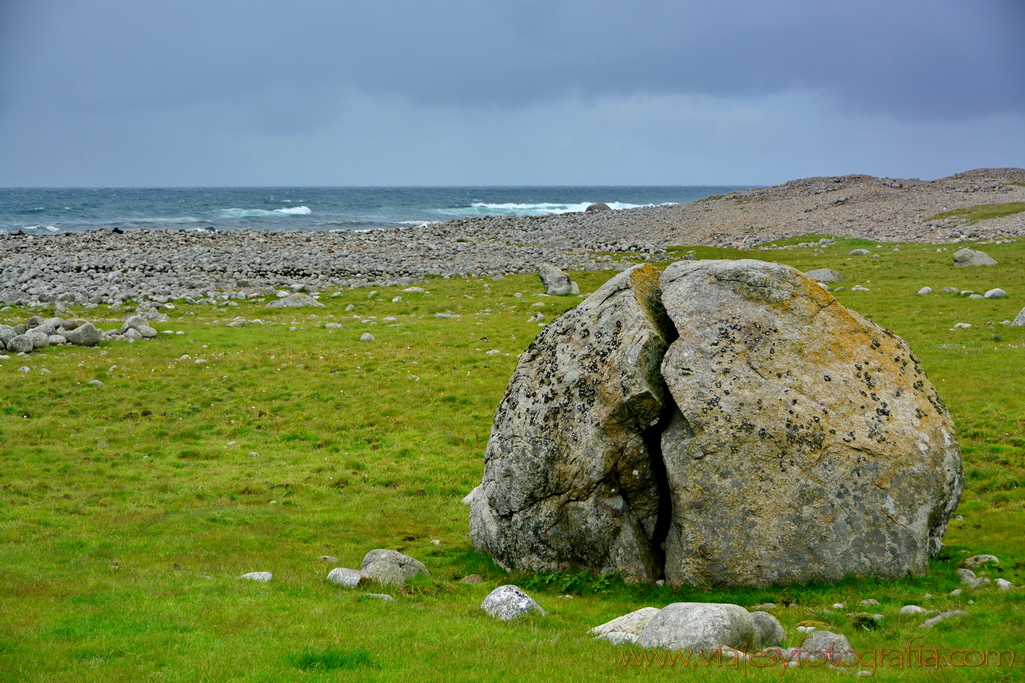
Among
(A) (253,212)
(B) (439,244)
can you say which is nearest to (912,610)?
(B) (439,244)

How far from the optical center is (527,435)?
14.5 meters

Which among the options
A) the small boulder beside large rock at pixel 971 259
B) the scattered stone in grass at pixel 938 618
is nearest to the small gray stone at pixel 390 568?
the scattered stone in grass at pixel 938 618

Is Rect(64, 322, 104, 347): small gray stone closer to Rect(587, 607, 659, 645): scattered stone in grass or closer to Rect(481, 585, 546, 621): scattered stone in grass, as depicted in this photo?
Rect(481, 585, 546, 621): scattered stone in grass

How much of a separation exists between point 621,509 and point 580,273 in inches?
1892

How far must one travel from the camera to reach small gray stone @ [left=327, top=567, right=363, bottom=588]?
42.8 ft

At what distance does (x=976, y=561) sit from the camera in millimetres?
12742

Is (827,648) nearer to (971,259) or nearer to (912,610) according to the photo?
(912,610)

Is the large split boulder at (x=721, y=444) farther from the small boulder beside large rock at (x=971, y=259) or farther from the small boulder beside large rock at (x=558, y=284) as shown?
the small boulder beside large rock at (x=971, y=259)

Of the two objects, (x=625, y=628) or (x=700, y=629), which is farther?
(x=625, y=628)

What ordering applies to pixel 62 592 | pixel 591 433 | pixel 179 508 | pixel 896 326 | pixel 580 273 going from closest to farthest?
pixel 62 592, pixel 591 433, pixel 179 508, pixel 896 326, pixel 580 273

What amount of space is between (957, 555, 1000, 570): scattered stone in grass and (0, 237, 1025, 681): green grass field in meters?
0.20

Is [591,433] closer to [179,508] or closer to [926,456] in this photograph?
[926,456]

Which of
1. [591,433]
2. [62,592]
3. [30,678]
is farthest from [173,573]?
[591,433]

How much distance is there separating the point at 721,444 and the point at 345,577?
7075 mm
